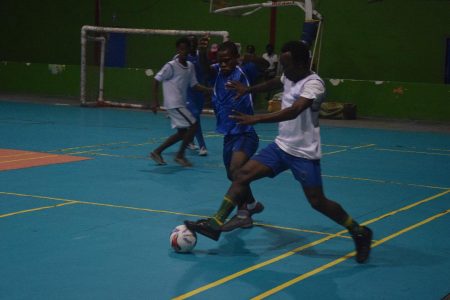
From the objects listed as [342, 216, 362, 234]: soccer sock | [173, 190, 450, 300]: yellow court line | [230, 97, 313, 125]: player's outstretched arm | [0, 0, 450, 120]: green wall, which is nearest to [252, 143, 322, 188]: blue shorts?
[342, 216, 362, 234]: soccer sock

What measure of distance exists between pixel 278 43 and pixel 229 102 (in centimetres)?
1857

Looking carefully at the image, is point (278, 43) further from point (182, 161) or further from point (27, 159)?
point (27, 159)

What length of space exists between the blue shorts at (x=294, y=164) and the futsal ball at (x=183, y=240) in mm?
941

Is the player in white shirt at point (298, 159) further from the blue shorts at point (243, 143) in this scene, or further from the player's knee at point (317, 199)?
the blue shorts at point (243, 143)

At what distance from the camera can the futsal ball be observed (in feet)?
24.1

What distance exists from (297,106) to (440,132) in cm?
1438

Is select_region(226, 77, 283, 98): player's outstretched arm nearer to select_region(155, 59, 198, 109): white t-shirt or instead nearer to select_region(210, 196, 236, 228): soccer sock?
select_region(210, 196, 236, 228): soccer sock

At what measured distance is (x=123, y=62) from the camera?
30453 mm

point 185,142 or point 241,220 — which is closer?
point 241,220

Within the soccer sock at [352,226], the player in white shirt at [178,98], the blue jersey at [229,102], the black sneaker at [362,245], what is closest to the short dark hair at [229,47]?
the blue jersey at [229,102]

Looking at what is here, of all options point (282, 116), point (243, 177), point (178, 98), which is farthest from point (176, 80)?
point (282, 116)

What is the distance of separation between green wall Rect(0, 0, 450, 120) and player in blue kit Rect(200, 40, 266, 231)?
14774 mm

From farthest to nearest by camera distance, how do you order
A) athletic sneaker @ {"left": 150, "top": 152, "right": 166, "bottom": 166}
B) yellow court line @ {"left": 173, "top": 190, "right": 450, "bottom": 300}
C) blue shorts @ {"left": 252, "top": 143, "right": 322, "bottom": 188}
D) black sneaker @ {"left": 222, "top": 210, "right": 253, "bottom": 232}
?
athletic sneaker @ {"left": 150, "top": 152, "right": 166, "bottom": 166} < black sneaker @ {"left": 222, "top": 210, "right": 253, "bottom": 232} < blue shorts @ {"left": 252, "top": 143, "right": 322, "bottom": 188} < yellow court line @ {"left": 173, "top": 190, "right": 450, "bottom": 300}

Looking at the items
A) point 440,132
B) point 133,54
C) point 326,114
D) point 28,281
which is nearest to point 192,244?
point 28,281
